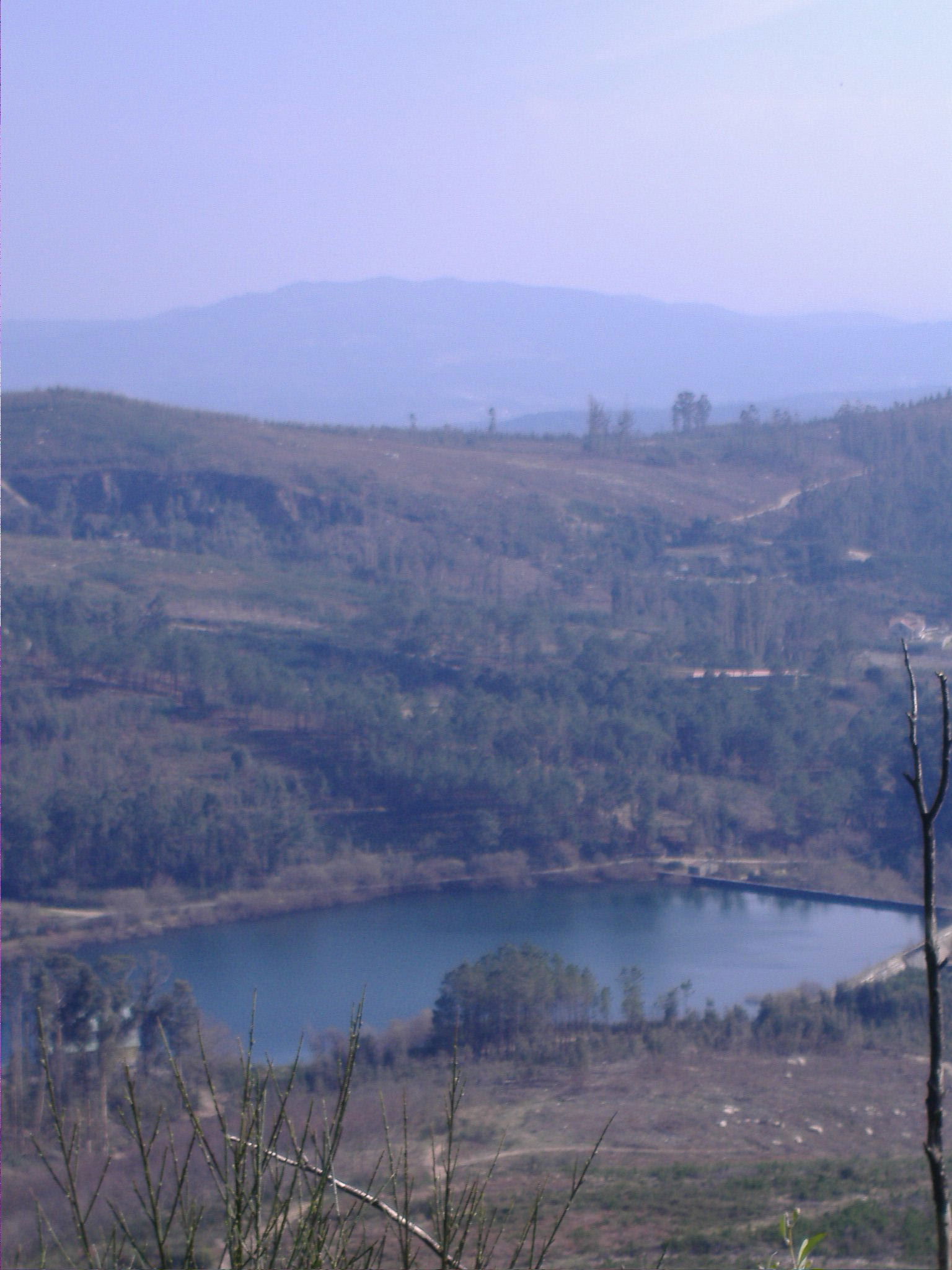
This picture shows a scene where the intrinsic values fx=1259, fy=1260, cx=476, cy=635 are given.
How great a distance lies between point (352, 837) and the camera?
45.9 ft

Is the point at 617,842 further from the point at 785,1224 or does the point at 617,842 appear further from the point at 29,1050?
the point at 785,1224

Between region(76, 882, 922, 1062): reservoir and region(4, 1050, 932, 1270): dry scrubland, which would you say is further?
region(76, 882, 922, 1062): reservoir

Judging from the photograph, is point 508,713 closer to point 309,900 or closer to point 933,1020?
point 309,900

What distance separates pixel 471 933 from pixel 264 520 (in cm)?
1439

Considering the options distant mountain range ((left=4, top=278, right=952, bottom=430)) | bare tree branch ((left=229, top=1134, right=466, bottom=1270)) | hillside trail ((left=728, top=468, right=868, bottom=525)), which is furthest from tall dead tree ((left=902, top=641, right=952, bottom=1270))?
distant mountain range ((left=4, top=278, right=952, bottom=430))

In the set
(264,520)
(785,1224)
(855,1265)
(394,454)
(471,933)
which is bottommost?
(471,933)

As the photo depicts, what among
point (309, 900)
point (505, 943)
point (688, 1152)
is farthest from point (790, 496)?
point (688, 1152)

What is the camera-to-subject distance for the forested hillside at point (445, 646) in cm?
1391

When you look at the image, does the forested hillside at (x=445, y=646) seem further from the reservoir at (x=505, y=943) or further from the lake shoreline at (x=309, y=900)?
the reservoir at (x=505, y=943)

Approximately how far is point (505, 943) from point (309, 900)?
106 inches

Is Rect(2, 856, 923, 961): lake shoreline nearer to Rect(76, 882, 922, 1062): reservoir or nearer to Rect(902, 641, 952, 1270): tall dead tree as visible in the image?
Rect(76, 882, 922, 1062): reservoir

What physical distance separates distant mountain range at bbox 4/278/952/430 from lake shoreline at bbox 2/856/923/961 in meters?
38.6

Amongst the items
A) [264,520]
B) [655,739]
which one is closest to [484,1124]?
[655,739]

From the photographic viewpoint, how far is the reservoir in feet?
33.0
